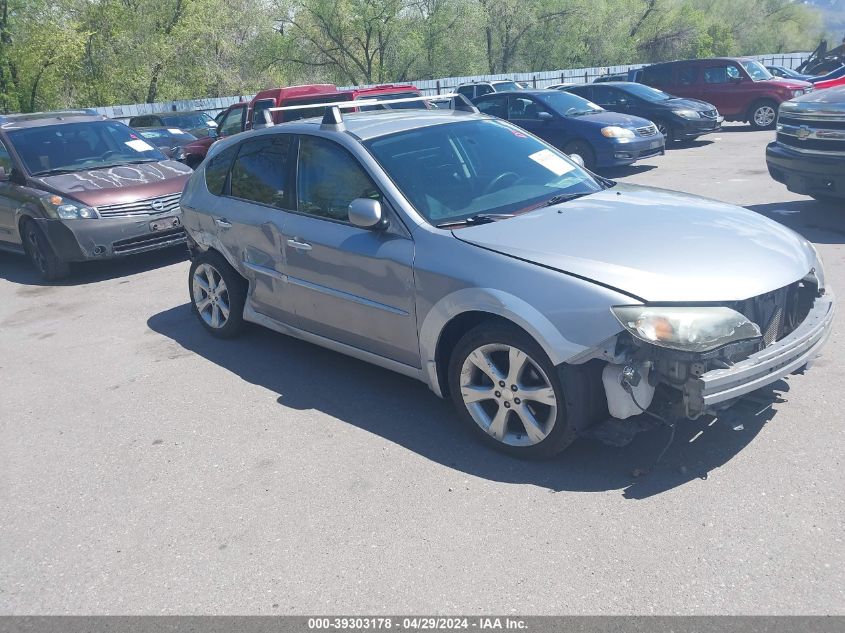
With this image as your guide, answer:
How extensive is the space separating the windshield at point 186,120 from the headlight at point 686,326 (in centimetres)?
1924

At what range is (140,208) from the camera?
339 inches

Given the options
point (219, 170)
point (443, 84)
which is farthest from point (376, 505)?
point (443, 84)

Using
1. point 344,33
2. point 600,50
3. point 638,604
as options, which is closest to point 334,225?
point 638,604

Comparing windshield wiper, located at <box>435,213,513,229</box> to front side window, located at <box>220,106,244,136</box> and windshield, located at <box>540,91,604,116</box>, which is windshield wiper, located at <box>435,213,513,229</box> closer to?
windshield, located at <box>540,91,604,116</box>

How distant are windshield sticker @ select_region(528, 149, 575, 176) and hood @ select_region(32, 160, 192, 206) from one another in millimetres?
5229

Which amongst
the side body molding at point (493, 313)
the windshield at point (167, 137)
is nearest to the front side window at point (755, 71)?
the windshield at point (167, 137)

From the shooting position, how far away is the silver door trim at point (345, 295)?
4.43m

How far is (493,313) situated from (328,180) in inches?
65.9

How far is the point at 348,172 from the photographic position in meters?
4.79

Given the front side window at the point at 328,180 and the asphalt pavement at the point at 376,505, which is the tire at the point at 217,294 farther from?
the front side window at the point at 328,180

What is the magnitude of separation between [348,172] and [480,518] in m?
2.32

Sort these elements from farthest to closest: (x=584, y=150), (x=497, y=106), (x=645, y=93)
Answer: (x=645, y=93) → (x=497, y=106) → (x=584, y=150)

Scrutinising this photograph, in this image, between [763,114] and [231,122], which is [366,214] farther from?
[763,114]

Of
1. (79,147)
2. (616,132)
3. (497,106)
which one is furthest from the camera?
(497,106)
